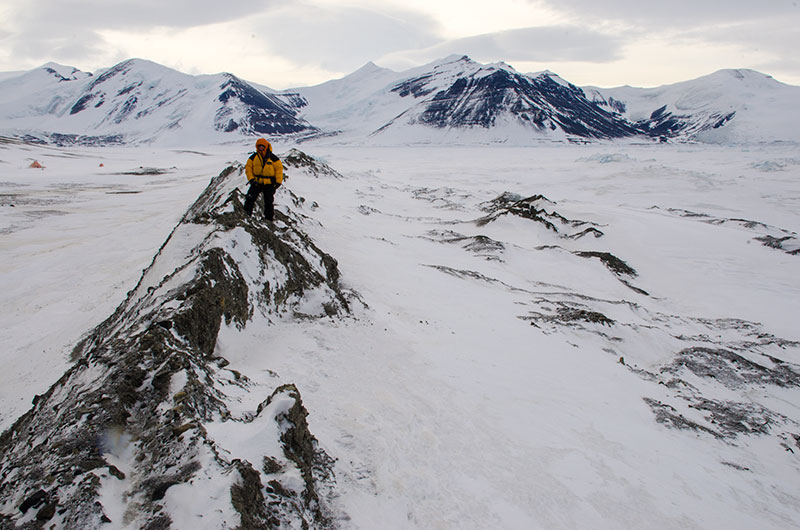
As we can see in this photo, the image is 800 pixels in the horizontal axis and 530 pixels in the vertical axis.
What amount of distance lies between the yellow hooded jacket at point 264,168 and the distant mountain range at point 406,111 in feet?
425

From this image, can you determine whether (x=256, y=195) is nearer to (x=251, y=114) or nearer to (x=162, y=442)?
(x=162, y=442)

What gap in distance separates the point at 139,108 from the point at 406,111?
330ft

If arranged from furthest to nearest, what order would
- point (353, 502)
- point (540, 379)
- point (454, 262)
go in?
point (454, 262)
point (540, 379)
point (353, 502)

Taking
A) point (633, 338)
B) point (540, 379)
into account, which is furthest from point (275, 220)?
point (633, 338)

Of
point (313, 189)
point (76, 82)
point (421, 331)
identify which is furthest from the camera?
point (76, 82)

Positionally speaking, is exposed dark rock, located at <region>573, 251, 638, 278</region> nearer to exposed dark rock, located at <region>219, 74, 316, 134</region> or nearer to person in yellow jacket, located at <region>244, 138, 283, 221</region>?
person in yellow jacket, located at <region>244, 138, 283, 221</region>

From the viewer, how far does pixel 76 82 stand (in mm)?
186625

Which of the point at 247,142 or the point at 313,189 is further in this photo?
the point at 247,142

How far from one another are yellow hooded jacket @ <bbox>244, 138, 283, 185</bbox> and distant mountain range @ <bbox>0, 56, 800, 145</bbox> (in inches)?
5095

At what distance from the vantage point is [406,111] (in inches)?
6314

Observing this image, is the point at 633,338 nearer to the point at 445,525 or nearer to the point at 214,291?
the point at 445,525

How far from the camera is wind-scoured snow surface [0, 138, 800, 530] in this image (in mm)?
3627

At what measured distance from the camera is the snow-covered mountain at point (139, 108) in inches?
5679

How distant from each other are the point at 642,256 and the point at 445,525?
18.2 metres
